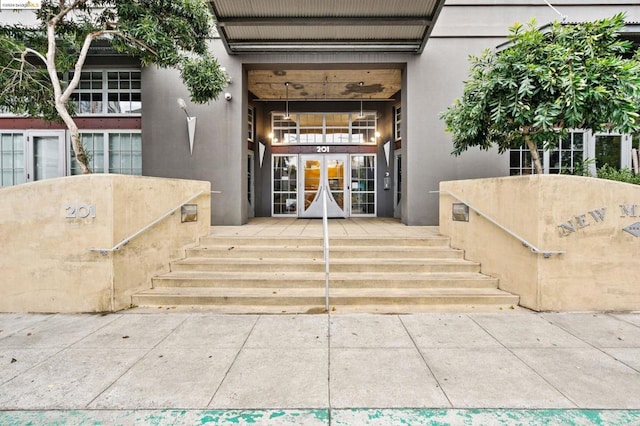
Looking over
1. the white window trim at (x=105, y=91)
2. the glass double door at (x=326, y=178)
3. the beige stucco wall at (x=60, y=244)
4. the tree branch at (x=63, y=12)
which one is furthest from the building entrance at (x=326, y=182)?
the beige stucco wall at (x=60, y=244)

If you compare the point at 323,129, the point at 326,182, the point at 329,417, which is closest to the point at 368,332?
the point at 329,417

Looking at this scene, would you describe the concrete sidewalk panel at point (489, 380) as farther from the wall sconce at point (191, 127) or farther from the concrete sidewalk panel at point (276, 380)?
the wall sconce at point (191, 127)

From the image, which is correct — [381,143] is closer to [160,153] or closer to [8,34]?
[160,153]

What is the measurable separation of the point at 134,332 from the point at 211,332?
888 mm

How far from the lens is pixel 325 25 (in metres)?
7.05

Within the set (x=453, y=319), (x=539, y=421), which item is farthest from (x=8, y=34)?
(x=539, y=421)

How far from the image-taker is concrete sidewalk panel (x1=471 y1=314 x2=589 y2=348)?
3.26 metres

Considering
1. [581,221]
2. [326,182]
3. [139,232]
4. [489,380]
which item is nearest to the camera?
[489,380]

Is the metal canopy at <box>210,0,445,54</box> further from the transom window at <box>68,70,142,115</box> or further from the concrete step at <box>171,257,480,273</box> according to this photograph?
the concrete step at <box>171,257,480,273</box>

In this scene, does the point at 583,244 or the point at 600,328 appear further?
the point at 583,244

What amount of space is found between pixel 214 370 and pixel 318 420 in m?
1.10

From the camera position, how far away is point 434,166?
817 centimetres

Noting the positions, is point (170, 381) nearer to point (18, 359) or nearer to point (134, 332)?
point (134, 332)

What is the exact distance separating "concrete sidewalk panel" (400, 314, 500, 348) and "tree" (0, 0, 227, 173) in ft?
17.7
